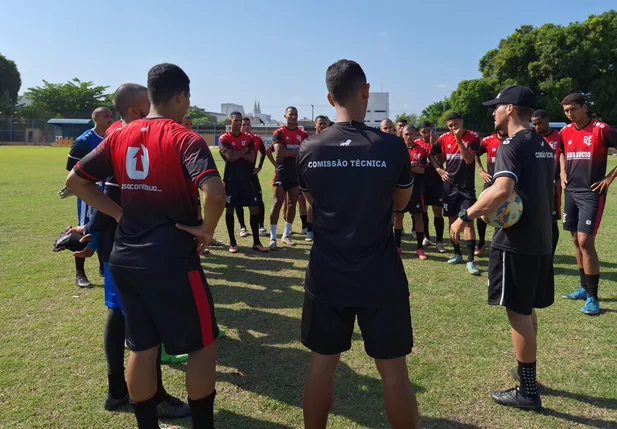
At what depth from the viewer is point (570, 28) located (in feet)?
123

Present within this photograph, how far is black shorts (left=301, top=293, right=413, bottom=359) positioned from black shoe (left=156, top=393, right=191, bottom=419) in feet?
4.48

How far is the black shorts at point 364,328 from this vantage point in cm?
239

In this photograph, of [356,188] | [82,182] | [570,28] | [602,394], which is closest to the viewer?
[356,188]

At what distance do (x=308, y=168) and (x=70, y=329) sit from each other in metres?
3.57

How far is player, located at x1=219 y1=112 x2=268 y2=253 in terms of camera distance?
801cm

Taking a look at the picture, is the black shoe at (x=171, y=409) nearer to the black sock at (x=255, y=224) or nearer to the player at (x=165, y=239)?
the player at (x=165, y=239)

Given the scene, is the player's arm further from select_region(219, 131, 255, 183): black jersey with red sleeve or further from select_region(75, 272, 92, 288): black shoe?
select_region(219, 131, 255, 183): black jersey with red sleeve

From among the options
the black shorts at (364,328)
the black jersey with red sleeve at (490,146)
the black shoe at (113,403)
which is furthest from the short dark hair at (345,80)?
the black jersey with red sleeve at (490,146)

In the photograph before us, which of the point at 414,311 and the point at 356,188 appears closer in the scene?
the point at 356,188

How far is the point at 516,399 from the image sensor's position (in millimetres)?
3293

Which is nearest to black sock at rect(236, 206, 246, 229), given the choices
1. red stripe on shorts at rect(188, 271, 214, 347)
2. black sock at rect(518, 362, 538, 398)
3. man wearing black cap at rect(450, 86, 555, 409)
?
man wearing black cap at rect(450, 86, 555, 409)

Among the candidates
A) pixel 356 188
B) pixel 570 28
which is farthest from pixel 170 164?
pixel 570 28

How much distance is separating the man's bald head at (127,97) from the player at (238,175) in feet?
14.9

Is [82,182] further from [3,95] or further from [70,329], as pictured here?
[3,95]
